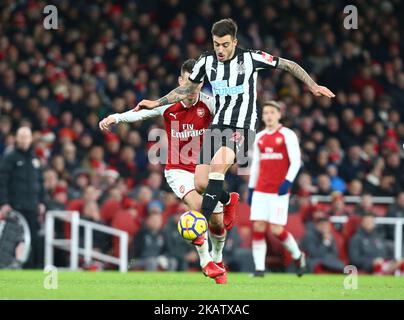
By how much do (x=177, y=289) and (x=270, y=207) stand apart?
12.3ft

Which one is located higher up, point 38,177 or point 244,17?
point 244,17

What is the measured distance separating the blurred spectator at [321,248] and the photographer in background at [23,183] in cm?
431

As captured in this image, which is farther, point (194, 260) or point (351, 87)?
point (351, 87)

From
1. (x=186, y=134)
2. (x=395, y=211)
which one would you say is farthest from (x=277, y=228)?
(x=395, y=211)

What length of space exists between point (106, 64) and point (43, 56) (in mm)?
1312

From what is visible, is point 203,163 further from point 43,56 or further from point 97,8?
point 97,8

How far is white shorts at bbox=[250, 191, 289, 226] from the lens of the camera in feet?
41.9

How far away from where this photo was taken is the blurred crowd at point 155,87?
16203 millimetres

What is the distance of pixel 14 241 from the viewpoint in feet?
44.8

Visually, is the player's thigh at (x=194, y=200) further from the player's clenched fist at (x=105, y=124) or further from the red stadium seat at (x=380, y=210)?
the red stadium seat at (x=380, y=210)

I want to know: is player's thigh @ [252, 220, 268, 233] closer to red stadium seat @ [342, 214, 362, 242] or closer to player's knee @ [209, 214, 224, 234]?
player's knee @ [209, 214, 224, 234]

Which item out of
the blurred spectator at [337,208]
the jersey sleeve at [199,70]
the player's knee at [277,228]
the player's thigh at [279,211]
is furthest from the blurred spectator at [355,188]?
the jersey sleeve at [199,70]

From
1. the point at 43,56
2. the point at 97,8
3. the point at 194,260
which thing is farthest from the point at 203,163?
the point at 97,8

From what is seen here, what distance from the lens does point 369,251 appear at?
52.6 ft
